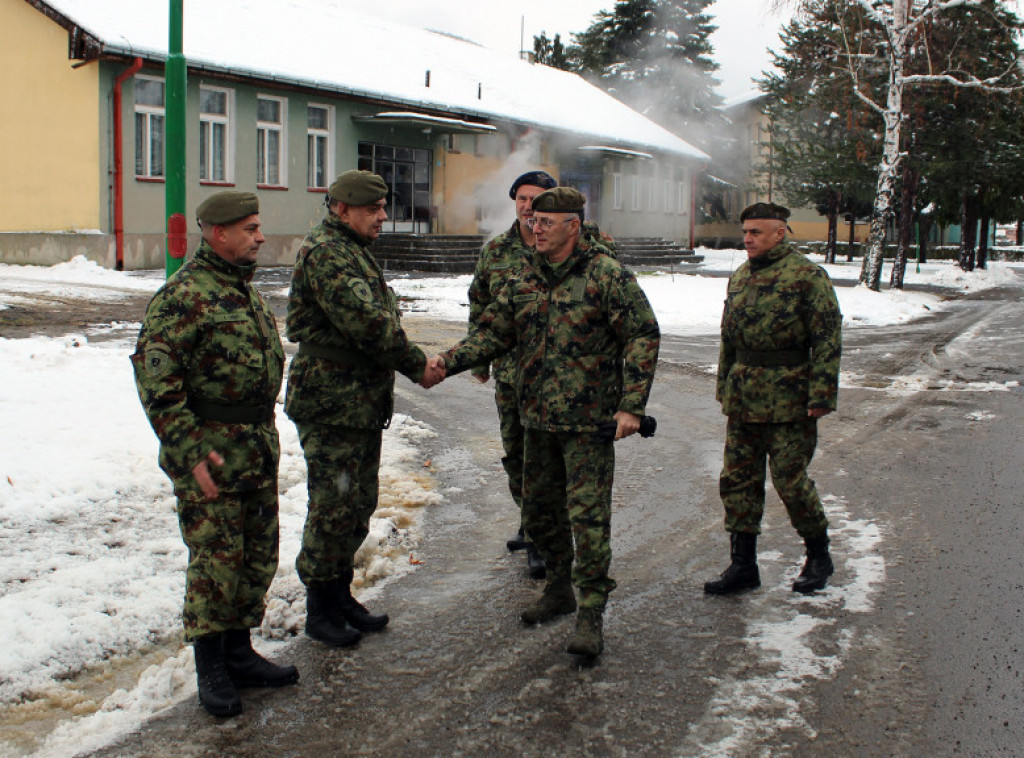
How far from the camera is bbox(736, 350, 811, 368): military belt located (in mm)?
5246

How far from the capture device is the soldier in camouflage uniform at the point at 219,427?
3.72 metres

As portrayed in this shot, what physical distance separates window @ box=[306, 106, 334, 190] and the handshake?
22.9 meters

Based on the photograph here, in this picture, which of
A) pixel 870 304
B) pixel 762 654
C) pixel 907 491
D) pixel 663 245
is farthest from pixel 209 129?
pixel 762 654

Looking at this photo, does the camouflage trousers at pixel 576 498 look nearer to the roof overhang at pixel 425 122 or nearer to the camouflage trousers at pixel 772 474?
the camouflage trousers at pixel 772 474

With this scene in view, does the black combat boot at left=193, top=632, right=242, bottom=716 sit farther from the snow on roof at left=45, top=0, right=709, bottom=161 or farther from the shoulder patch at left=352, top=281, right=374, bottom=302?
the snow on roof at left=45, top=0, right=709, bottom=161

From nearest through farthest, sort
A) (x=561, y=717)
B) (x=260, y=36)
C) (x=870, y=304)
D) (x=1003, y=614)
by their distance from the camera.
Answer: (x=561, y=717) < (x=1003, y=614) < (x=870, y=304) < (x=260, y=36)

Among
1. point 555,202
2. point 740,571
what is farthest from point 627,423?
point 740,571

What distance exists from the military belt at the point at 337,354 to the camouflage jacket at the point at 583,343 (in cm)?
73

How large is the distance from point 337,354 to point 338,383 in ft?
0.41

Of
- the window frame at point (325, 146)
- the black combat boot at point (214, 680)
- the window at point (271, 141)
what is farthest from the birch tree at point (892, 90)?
the black combat boot at point (214, 680)

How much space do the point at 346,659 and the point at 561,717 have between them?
1014mm

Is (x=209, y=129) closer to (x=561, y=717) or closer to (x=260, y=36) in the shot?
(x=260, y=36)

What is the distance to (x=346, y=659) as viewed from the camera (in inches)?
169

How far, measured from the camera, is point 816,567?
5.20 metres
